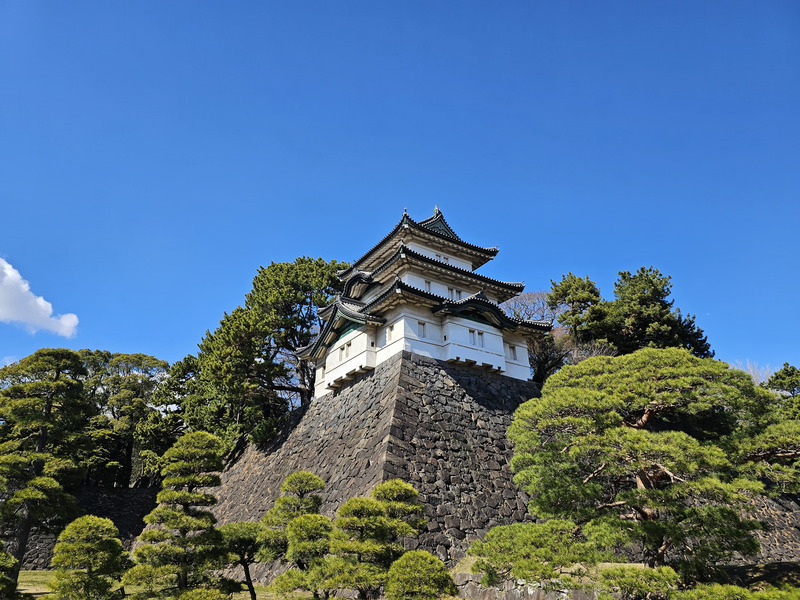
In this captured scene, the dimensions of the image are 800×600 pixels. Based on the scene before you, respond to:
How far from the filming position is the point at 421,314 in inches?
688

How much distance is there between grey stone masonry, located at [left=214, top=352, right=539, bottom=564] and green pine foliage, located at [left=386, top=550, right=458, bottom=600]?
3.46 m

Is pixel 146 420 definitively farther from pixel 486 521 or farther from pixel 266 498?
pixel 486 521

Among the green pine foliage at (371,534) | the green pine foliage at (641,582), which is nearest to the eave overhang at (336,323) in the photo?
the green pine foliage at (371,534)

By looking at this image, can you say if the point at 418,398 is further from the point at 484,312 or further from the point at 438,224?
the point at 438,224

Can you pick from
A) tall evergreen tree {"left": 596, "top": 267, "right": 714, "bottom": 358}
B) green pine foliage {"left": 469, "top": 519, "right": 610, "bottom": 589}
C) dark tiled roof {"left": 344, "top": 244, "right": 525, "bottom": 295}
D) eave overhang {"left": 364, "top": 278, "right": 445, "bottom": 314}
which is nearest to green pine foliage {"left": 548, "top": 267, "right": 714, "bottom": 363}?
tall evergreen tree {"left": 596, "top": 267, "right": 714, "bottom": 358}

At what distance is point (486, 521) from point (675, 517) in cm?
526

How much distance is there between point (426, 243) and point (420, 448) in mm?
10295

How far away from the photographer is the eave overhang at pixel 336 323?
17939 mm

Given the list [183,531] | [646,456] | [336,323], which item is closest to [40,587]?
[183,531]

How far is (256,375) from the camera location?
2219cm

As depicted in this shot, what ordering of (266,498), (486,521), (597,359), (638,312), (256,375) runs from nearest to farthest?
(597,359), (486,521), (266,498), (256,375), (638,312)

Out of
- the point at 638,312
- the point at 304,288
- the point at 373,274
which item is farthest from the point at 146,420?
the point at 638,312

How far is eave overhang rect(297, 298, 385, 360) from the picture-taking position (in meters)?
17.9

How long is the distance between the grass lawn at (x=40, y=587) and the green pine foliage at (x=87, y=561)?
525mm
